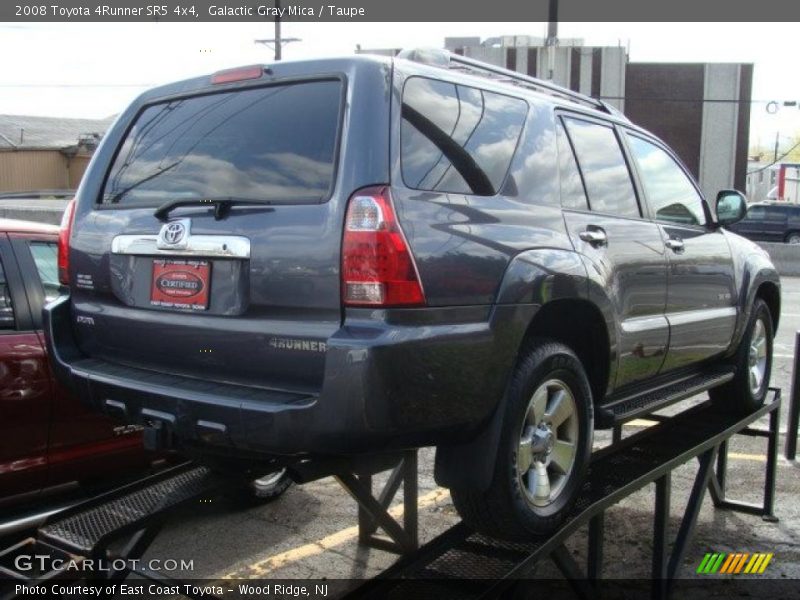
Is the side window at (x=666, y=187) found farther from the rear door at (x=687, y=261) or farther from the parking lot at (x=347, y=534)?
the parking lot at (x=347, y=534)

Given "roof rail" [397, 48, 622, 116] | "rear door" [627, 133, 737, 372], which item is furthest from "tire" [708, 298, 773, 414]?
"roof rail" [397, 48, 622, 116]

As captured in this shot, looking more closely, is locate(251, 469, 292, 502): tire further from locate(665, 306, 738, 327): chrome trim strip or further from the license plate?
locate(665, 306, 738, 327): chrome trim strip

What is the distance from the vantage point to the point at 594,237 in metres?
3.61

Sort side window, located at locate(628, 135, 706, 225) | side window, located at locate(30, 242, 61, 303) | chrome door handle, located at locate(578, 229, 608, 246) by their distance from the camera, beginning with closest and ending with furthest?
chrome door handle, located at locate(578, 229, 608, 246)
side window, located at locate(30, 242, 61, 303)
side window, located at locate(628, 135, 706, 225)

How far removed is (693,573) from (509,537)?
187cm

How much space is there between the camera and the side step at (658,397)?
12.3 feet

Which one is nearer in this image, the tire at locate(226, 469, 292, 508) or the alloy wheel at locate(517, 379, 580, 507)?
the alloy wheel at locate(517, 379, 580, 507)

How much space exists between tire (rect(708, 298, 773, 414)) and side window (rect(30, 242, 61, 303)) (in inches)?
156

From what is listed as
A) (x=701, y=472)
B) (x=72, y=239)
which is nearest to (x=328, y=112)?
(x=72, y=239)

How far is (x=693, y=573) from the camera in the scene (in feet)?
15.0

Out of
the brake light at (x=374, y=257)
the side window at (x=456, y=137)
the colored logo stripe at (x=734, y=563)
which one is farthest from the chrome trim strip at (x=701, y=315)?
the brake light at (x=374, y=257)

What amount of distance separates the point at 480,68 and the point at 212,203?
1.25 meters

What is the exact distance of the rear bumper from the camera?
2.59 m

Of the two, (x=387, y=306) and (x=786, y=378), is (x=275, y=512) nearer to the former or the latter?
(x=387, y=306)
